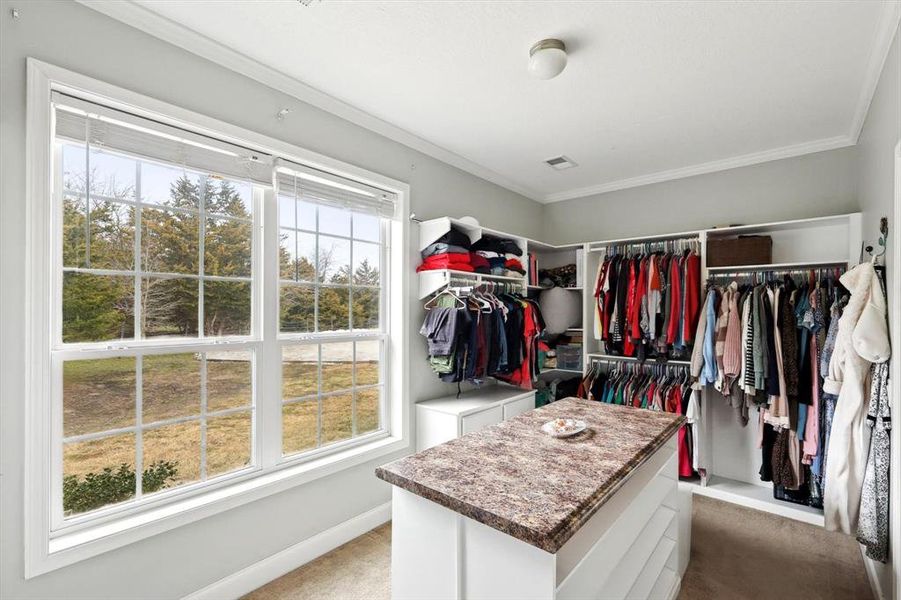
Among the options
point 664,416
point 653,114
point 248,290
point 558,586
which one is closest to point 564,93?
point 653,114

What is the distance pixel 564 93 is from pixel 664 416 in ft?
6.11

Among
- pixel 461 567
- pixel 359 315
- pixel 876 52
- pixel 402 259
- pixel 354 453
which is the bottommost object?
pixel 354 453

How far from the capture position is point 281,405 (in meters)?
2.38

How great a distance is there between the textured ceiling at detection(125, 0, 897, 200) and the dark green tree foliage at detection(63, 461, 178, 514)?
2.00 metres

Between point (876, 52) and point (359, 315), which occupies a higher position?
point (876, 52)

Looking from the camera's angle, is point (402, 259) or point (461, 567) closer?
point (461, 567)

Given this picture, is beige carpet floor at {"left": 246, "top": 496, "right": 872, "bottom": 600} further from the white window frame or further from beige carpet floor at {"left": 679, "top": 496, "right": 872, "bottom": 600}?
the white window frame

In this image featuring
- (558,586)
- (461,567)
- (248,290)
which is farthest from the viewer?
(248,290)

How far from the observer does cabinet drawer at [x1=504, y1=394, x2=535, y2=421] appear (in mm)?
3299

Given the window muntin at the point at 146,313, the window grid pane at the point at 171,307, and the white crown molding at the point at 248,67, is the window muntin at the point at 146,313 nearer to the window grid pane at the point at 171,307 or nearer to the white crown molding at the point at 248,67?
the window grid pane at the point at 171,307

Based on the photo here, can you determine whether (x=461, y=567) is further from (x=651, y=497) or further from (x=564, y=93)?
(x=564, y=93)

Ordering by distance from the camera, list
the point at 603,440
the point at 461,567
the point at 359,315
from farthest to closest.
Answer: the point at 359,315, the point at 603,440, the point at 461,567

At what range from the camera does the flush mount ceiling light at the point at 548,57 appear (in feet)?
6.35

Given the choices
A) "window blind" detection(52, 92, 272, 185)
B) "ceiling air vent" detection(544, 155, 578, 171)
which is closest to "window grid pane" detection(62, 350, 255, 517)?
"window blind" detection(52, 92, 272, 185)
